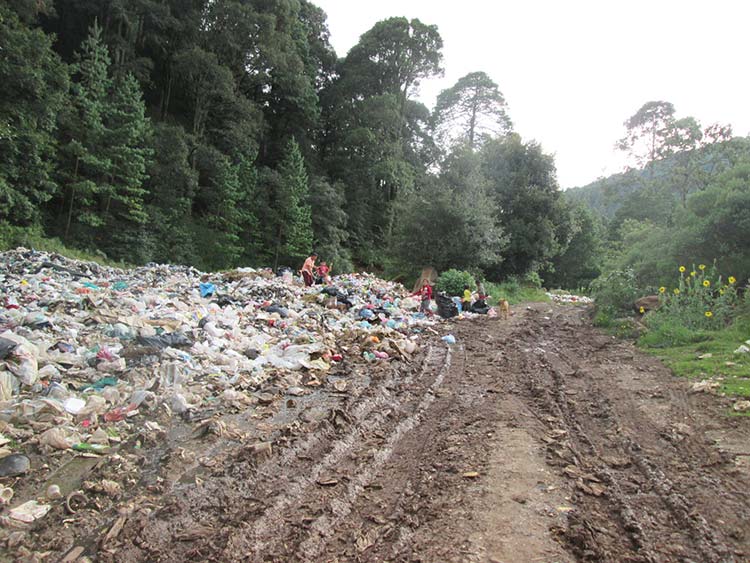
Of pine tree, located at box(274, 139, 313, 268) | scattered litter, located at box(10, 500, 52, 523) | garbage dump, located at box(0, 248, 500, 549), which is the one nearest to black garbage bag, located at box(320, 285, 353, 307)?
garbage dump, located at box(0, 248, 500, 549)

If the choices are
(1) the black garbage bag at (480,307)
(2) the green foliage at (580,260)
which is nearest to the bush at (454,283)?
(1) the black garbage bag at (480,307)

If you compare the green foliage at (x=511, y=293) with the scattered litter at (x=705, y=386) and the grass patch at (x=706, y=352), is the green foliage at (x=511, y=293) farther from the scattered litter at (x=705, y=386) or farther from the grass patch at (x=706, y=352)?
the scattered litter at (x=705, y=386)

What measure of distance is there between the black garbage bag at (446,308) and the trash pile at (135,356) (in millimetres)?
1556

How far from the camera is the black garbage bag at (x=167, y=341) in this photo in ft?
13.0

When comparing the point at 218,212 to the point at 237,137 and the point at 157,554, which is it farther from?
the point at 157,554

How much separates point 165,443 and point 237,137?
58.8 feet

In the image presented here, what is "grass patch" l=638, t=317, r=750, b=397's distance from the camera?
12.6 ft

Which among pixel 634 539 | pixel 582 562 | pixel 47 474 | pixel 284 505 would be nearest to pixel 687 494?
pixel 634 539

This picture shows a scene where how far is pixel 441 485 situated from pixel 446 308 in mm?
6703

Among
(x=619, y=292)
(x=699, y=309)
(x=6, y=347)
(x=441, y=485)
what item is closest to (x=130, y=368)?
(x=6, y=347)

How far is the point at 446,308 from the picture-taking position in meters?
8.87

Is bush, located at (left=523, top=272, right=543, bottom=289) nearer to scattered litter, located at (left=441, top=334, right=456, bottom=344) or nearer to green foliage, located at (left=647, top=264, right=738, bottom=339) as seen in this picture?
green foliage, located at (left=647, top=264, right=738, bottom=339)

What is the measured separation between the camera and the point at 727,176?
7719 mm

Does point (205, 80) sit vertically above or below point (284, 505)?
above
